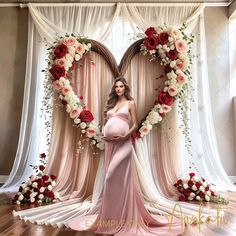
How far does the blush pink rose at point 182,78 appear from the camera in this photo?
3742mm

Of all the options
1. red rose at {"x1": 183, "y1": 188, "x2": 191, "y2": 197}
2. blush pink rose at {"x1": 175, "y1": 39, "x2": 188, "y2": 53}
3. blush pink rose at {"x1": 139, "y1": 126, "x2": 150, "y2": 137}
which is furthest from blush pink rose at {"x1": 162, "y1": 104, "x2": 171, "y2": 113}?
red rose at {"x1": 183, "y1": 188, "x2": 191, "y2": 197}

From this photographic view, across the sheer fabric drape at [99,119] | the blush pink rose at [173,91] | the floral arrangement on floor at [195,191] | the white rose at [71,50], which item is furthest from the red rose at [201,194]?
the white rose at [71,50]

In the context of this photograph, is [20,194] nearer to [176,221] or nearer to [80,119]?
[80,119]

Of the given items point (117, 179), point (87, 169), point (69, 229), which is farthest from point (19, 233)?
point (87, 169)

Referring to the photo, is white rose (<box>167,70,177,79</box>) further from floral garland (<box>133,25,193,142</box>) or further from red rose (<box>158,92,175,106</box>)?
red rose (<box>158,92,175,106</box>)

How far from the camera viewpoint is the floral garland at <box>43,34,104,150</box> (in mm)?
3713

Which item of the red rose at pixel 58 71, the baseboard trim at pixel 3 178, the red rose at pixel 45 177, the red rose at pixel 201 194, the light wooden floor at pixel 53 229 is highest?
the red rose at pixel 58 71

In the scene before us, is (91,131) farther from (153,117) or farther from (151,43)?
(151,43)

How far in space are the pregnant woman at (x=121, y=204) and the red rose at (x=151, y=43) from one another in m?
1.60

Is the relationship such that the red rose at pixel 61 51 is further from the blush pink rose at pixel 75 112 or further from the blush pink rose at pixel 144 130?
the blush pink rose at pixel 144 130

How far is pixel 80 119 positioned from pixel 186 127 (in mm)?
1537

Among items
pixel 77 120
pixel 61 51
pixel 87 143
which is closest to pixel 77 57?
pixel 61 51

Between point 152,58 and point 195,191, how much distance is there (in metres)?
1.99

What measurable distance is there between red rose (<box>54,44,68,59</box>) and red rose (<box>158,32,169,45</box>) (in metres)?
1.37
